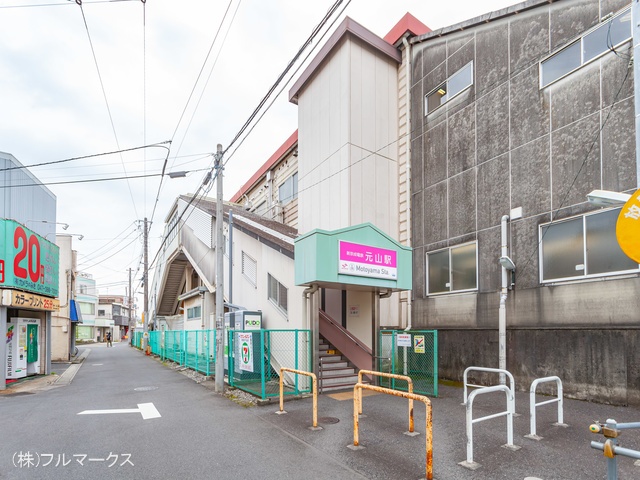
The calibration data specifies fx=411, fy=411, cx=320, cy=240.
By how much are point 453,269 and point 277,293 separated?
A: 5.80 meters

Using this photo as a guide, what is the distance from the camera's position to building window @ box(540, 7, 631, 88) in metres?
9.51

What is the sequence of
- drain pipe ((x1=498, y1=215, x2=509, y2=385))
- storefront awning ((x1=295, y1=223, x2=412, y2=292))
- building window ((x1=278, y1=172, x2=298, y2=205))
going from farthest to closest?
building window ((x1=278, y1=172, x2=298, y2=205)) → drain pipe ((x1=498, y1=215, x2=509, y2=385)) → storefront awning ((x1=295, y1=223, x2=412, y2=292))

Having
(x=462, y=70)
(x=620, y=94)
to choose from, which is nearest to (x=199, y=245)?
(x=462, y=70)

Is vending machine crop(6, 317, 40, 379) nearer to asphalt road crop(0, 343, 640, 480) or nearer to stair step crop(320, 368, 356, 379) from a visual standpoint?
asphalt road crop(0, 343, 640, 480)

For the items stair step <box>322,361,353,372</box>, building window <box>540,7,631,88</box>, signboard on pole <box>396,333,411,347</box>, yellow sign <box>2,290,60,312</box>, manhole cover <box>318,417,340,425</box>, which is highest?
building window <box>540,7,631,88</box>

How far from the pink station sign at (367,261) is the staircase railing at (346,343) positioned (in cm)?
290

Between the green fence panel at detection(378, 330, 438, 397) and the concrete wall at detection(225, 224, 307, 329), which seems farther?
the concrete wall at detection(225, 224, 307, 329)

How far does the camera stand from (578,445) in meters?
6.39

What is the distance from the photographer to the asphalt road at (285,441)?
553 centimetres

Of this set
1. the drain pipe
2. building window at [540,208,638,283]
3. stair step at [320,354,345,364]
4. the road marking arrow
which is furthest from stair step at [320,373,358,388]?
building window at [540,208,638,283]

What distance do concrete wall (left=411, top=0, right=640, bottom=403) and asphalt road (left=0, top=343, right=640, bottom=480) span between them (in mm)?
1288

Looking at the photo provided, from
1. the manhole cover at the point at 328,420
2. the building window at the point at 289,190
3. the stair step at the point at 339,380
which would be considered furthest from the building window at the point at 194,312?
the manhole cover at the point at 328,420

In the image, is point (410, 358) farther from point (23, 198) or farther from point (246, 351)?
point (23, 198)

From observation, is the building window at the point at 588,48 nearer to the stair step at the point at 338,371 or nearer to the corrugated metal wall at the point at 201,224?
the stair step at the point at 338,371
